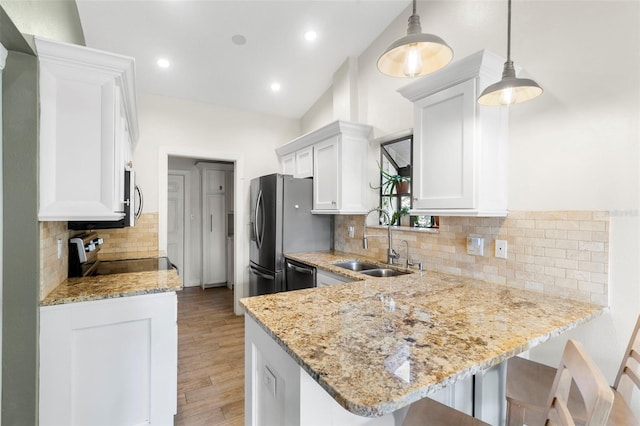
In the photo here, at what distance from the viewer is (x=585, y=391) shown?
0.72 metres

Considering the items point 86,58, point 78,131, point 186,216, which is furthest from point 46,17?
point 186,216

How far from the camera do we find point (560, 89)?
1.62m

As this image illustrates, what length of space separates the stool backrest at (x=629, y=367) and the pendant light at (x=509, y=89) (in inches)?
41.3

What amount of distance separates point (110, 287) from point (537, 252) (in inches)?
98.5

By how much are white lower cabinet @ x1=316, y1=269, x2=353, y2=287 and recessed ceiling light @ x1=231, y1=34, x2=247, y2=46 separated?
2206 millimetres

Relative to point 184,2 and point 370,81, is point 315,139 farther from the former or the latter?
point 184,2

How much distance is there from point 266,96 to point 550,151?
296cm

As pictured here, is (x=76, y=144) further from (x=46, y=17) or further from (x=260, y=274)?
(x=260, y=274)

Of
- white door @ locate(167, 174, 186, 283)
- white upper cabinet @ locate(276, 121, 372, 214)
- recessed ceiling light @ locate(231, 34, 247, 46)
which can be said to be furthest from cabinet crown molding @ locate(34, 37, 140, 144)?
white door @ locate(167, 174, 186, 283)

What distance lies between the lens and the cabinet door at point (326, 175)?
2.97 metres

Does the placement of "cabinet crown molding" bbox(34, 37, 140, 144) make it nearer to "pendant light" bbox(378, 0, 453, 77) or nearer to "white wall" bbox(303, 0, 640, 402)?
"pendant light" bbox(378, 0, 453, 77)

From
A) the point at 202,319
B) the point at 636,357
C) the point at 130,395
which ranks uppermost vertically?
the point at 636,357

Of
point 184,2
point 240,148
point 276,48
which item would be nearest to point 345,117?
point 276,48

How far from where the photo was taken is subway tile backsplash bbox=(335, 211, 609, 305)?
1485mm
